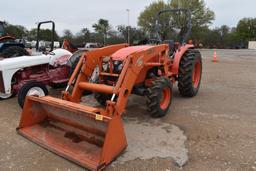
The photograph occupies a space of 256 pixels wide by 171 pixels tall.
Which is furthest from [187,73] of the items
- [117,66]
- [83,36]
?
[83,36]

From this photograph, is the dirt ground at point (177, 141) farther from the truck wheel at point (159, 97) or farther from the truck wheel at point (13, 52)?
the truck wheel at point (13, 52)

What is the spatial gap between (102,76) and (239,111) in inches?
112

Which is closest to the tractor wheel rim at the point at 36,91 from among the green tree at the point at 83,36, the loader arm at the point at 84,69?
the loader arm at the point at 84,69

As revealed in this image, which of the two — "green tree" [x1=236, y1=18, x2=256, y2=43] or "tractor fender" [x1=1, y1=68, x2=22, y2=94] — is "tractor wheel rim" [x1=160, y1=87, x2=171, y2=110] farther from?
"green tree" [x1=236, y1=18, x2=256, y2=43]

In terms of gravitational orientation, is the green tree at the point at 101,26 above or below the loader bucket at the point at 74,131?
above

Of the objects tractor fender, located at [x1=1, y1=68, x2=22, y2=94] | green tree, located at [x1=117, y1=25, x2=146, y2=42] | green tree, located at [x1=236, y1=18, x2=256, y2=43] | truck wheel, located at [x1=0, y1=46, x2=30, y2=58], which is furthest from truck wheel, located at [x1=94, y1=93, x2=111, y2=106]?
green tree, located at [x1=236, y1=18, x2=256, y2=43]

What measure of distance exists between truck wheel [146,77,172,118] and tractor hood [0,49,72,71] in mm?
3086

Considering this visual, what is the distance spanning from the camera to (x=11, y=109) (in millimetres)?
5871

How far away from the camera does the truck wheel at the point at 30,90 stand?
5.59 metres

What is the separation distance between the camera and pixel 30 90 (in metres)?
5.78

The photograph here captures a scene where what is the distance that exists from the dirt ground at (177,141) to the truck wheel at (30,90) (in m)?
0.31

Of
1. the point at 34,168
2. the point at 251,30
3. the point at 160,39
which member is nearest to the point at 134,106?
the point at 160,39

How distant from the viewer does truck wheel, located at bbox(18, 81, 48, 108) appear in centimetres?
559

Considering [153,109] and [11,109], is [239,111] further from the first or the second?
[11,109]
